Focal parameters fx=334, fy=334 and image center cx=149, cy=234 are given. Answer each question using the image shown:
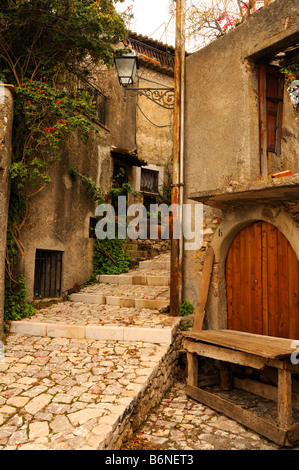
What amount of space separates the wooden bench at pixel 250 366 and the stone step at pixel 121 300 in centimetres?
186

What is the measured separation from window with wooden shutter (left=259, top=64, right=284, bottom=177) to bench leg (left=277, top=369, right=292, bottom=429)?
3.28 meters

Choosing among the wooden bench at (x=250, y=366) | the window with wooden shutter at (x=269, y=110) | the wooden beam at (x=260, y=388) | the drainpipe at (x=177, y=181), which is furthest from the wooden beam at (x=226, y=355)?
the window with wooden shutter at (x=269, y=110)

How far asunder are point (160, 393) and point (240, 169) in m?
3.76

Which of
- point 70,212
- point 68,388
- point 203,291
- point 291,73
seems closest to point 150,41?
point 291,73

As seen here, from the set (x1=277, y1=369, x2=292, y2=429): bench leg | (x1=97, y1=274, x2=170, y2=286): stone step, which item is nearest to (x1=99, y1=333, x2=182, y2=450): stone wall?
(x1=277, y1=369, x2=292, y2=429): bench leg

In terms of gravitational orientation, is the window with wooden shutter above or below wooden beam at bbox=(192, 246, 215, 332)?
above

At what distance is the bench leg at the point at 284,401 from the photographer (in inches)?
147

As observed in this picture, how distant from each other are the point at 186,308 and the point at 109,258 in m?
4.00

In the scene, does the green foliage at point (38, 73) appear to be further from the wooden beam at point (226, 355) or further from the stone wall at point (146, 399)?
the wooden beam at point (226, 355)

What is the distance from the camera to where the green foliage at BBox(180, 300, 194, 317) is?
6312 millimetres

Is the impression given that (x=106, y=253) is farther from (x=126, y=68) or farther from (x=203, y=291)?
(x=126, y=68)

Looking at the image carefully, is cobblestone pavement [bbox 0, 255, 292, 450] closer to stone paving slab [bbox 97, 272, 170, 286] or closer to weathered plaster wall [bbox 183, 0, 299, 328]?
weathered plaster wall [bbox 183, 0, 299, 328]

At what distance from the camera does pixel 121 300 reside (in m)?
7.50

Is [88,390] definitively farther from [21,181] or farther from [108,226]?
[108,226]
